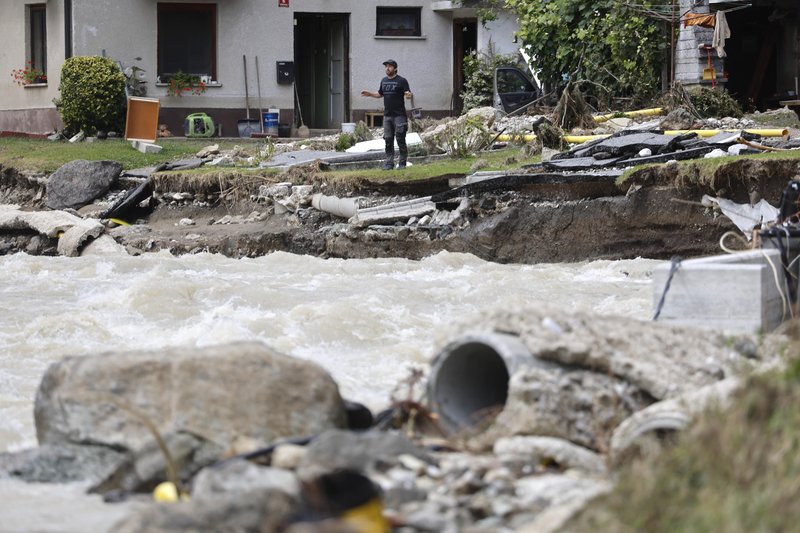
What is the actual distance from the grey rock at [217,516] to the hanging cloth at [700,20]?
18587 mm

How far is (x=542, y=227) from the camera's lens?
14883 millimetres

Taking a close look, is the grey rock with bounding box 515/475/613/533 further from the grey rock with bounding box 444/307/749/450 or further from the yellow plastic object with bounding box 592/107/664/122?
the yellow plastic object with bounding box 592/107/664/122

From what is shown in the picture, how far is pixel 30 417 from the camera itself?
773 cm

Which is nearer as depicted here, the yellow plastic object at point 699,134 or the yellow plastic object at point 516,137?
the yellow plastic object at point 699,134

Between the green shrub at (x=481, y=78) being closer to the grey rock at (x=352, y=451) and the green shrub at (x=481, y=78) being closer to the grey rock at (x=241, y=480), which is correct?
the grey rock at (x=352, y=451)

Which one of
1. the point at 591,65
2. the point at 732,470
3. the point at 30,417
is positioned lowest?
the point at 30,417

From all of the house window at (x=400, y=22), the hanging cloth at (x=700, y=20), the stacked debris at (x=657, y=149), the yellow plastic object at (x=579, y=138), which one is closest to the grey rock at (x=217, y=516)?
the stacked debris at (x=657, y=149)

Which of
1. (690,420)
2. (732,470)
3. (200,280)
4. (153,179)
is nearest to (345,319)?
(200,280)

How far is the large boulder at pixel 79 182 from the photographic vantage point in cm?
1934

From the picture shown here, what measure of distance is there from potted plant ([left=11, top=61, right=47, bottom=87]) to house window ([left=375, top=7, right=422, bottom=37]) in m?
7.47

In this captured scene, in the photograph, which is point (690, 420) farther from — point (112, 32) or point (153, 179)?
point (112, 32)

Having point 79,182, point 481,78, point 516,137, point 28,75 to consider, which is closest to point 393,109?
point 516,137

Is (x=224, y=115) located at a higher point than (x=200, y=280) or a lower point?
higher

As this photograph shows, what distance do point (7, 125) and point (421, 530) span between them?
2468 centimetres
